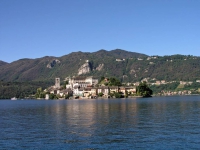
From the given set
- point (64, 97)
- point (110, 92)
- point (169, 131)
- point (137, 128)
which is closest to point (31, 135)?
point (137, 128)

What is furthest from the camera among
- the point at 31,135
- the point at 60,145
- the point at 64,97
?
the point at 64,97

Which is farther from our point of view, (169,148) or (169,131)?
(169,131)

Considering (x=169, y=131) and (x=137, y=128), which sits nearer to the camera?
(x=169, y=131)

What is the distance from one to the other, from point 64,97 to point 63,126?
14383 centimetres

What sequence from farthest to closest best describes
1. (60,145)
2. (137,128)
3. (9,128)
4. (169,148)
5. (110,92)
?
(110,92)
(9,128)
(137,128)
(60,145)
(169,148)

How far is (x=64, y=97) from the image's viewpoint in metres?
186

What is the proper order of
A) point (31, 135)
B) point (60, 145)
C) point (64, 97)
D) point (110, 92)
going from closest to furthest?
1. point (60, 145)
2. point (31, 135)
3. point (110, 92)
4. point (64, 97)

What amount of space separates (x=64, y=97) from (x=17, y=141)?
15311 centimetres

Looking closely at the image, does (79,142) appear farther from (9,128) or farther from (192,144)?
(9,128)

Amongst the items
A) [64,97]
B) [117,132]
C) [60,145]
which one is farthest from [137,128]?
[64,97]

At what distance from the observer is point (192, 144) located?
98.0 feet

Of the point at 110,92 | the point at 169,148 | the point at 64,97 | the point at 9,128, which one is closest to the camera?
the point at 169,148

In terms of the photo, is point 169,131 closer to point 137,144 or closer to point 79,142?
point 137,144

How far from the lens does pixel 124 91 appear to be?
558ft
